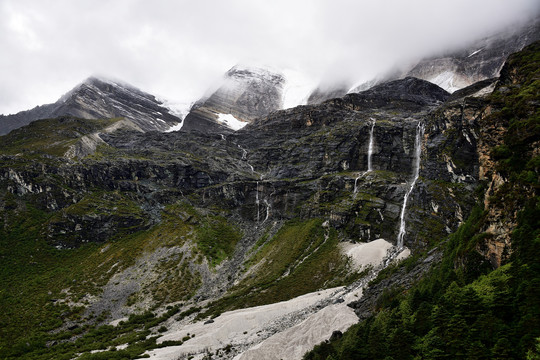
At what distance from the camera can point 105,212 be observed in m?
117

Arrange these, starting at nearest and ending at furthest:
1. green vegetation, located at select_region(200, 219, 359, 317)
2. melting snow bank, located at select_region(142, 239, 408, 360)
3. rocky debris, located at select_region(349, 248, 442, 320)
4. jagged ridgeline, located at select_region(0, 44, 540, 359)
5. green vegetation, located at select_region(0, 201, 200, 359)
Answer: jagged ridgeline, located at select_region(0, 44, 540, 359) → melting snow bank, located at select_region(142, 239, 408, 360) → rocky debris, located at select_region(349, 248, 442, 320) → green vegetation, located at select_region(0, 201, 200, 359) → green vegetation, located at select_region(200, 219, 359, 317)

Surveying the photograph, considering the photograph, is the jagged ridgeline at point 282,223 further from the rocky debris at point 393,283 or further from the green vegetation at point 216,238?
the green vegetation at point 216,238

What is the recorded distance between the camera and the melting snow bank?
130 ft

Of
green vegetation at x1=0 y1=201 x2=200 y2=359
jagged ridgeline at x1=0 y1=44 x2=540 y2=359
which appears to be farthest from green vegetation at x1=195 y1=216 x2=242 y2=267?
green vegetation at x1=0 y1=201 x2=200 y2=359

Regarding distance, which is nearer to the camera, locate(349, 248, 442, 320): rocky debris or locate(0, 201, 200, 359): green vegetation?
locate(349, 248, 442, 320): rocky debris

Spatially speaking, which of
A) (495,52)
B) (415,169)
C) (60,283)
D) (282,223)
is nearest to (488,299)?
(282,223)

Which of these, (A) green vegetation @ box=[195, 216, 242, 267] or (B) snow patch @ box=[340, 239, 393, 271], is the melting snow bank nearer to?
(B) snow patch @ box=[340, 239, 393, 271]

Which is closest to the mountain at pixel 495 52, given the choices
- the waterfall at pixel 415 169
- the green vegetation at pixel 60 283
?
the waterfall at pixel 415 169

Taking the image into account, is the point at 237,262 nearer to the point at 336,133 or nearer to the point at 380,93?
the point at 336,133

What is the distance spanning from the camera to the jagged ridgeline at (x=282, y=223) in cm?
3072

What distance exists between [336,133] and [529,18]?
6170 inches

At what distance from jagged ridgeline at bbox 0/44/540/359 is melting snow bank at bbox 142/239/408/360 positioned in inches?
39.5

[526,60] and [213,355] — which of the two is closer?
[213,355]

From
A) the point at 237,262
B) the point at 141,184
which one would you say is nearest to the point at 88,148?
the point at 141,184
